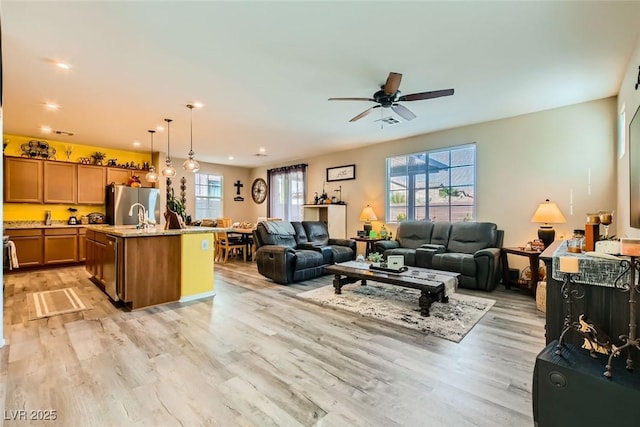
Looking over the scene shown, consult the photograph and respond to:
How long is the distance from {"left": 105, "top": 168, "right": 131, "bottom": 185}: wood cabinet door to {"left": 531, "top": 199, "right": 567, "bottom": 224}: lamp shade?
8.27m

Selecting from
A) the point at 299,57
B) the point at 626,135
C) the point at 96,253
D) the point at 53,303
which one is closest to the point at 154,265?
the point at 53,303

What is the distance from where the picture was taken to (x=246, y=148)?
7.11 meters

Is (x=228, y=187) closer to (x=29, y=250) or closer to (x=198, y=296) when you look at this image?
(x=29, y=250)

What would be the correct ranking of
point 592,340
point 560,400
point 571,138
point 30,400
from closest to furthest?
point 560,400 → point 592,340 → point 30,400 → point 571,138

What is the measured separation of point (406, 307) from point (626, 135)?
3.01 meters

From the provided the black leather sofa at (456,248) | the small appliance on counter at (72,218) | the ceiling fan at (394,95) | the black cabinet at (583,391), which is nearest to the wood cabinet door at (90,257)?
the small appliance on counter at (72,218)

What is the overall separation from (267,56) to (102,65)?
175cm

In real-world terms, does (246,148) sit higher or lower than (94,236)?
higher

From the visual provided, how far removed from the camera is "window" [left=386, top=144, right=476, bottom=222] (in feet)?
17.7

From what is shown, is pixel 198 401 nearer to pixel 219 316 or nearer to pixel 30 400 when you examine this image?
pixel 30 400

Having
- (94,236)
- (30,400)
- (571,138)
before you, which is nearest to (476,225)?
(571,138)

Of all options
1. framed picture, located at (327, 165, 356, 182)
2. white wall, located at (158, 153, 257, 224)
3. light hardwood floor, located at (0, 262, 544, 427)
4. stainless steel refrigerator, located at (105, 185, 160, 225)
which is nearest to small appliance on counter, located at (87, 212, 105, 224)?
stainless steel refrigerator, located at (105, 185, 160, 225)

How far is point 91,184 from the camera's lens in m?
6.64

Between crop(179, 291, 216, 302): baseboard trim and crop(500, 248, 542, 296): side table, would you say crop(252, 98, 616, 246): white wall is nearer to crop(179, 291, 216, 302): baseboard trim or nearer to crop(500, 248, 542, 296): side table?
crop(500, 248, 542, 296): side table
